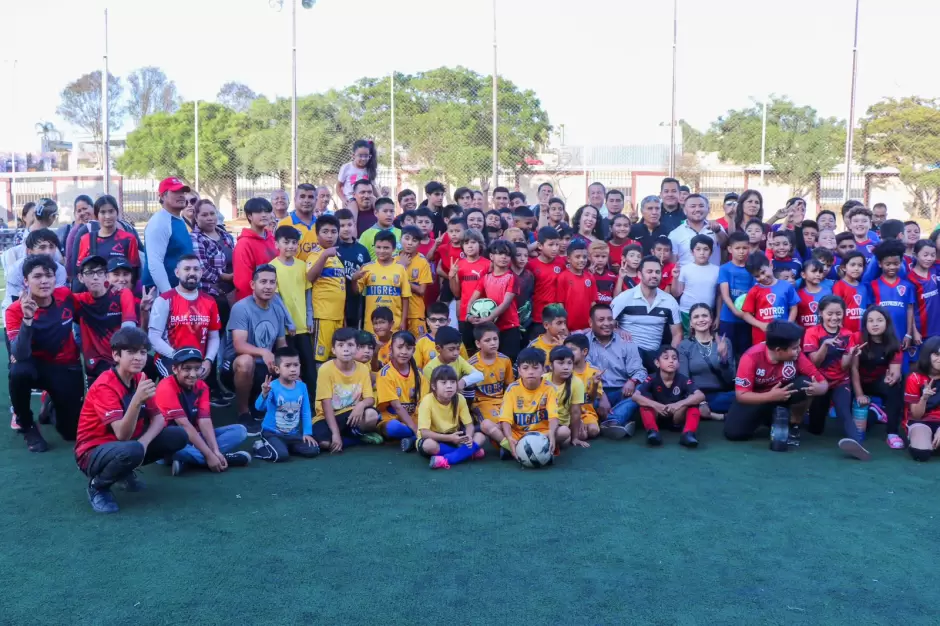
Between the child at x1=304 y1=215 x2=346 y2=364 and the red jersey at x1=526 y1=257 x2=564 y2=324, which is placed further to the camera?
the red jersey at x1=526 y1=257 x2=564 y2=324

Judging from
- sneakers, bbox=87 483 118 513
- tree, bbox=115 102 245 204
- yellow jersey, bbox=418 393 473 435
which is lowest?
sneakers, bbox=87 483 118 513

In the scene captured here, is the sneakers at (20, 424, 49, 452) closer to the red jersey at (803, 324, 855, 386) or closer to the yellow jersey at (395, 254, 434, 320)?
the yellow jersey at (395, 254, 434, 320)

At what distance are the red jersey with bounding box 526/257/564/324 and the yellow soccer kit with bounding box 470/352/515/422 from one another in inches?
33.5

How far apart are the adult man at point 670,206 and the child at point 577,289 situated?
148cm

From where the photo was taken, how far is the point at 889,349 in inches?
239

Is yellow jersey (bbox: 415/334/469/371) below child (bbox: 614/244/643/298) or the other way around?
below

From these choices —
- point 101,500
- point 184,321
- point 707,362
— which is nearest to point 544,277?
point 707,362

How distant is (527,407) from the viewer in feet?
18.4

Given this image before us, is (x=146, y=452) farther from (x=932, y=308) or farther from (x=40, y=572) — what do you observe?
(x=932, y=308)

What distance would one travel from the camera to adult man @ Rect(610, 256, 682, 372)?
6.66 meters

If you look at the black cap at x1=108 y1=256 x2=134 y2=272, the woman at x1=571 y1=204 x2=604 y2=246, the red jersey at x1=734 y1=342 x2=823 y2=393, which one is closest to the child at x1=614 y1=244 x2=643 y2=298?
the woman at x1=571 y1=204 x2=604 y2=246

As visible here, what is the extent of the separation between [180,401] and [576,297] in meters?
3.12

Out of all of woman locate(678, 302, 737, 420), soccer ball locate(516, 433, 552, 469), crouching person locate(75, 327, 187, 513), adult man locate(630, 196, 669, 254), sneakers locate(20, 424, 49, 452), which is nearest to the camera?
crouching person locate(75, 327, 187, 513)

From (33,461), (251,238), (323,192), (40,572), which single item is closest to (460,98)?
(323,192)
